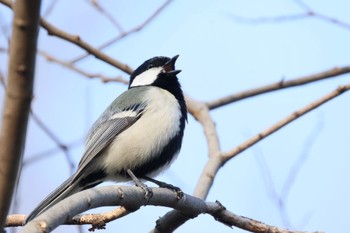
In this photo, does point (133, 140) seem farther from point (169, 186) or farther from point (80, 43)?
point (80, 43)

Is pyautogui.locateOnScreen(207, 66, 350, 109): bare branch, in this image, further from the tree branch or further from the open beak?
the tree branch

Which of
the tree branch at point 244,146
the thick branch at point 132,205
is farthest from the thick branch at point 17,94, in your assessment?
the tree branch at point 244,146

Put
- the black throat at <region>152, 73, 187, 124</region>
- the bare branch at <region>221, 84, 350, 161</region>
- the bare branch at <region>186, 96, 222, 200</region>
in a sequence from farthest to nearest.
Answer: the black throat at <region>152, 73, 187, 124</region> → the bare branch at <region>221, 84, 350, 161</region> → the bare branch at <region>186, 96, 222, 200</region>

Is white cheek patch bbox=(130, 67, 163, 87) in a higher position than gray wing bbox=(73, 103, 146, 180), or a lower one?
higher

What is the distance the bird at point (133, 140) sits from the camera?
358 centimetres

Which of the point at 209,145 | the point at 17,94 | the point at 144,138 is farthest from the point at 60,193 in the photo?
the point at 17,94

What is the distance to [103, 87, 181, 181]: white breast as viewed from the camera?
3592mm

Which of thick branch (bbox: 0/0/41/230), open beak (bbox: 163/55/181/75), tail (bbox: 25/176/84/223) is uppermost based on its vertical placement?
open beak (bbox: 163/55/181/75)

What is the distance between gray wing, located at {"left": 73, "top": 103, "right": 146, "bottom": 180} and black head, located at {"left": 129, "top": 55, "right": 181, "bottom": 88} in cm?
44

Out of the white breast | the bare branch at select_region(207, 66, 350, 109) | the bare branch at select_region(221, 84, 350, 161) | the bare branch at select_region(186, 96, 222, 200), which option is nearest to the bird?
the white breast

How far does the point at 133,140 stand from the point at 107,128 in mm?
225

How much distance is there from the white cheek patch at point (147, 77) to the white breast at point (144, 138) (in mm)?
470

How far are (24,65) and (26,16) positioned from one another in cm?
10

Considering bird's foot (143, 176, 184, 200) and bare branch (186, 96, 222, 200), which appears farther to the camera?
bare branch (186, 96, 222, 200)
